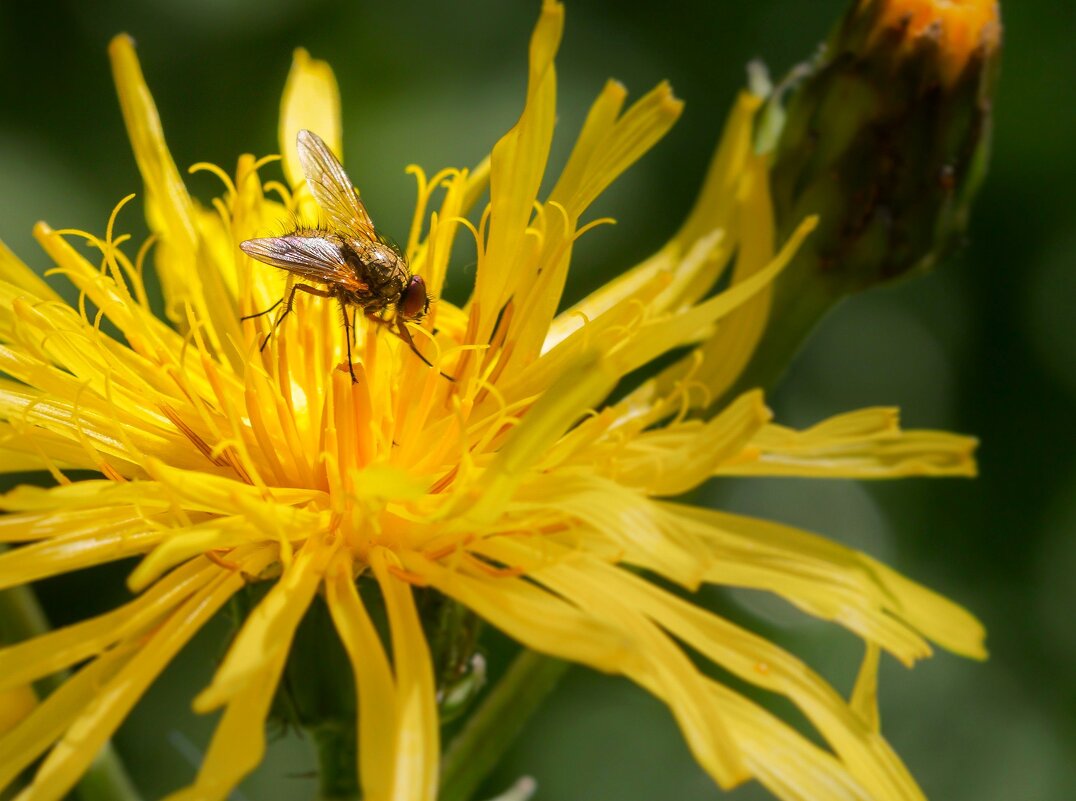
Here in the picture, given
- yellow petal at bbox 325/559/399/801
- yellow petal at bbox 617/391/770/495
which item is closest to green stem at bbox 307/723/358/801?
yellow petal at bbox 325/559/399/801

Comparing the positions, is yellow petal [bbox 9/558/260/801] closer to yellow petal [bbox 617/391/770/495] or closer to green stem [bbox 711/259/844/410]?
yellow petal [bbox 617/391/770/495]

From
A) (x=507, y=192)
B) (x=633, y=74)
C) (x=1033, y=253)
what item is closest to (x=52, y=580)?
(x=507, y=192)

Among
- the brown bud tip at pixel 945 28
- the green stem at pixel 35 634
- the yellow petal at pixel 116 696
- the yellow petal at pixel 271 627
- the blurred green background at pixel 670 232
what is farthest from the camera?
the blurred green background at pixel 670 232

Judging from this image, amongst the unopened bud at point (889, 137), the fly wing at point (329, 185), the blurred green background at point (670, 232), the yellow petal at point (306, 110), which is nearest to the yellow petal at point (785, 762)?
the unopened bud at point (889, 137)

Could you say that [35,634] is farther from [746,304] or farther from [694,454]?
[746,304]

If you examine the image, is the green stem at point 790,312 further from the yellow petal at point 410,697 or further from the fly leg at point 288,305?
the yellow petal at point 410,697

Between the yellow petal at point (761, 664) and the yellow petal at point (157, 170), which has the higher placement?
the yellow petal at point (157, 170)
